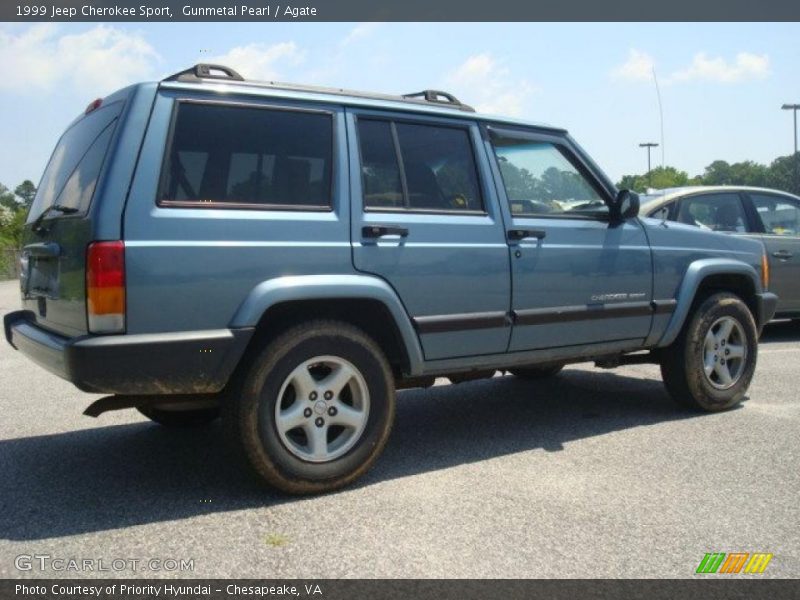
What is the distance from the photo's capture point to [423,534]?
3047mm

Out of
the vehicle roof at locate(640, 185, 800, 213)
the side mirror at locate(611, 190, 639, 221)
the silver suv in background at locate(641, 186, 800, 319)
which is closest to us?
the side mirror at locate(611, 190, 639, 221)

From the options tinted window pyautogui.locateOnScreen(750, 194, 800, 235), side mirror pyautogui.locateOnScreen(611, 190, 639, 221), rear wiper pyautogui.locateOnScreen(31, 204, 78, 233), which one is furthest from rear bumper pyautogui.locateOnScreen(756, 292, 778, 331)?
rear wiper pyautogui.locateOnScreen(31, 204, 78, 233)

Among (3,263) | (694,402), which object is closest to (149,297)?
(694,402)

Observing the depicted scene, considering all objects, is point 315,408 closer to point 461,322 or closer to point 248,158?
point 461,322

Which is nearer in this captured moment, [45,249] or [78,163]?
[45,249]

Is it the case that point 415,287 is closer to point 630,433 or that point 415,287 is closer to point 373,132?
point 373,132

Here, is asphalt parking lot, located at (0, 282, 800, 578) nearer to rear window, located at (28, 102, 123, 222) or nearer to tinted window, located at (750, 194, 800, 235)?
rear window, located at (28, 102, 123, 222)

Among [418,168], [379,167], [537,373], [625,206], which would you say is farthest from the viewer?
[537,373]

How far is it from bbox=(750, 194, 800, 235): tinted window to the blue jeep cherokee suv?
170 inches

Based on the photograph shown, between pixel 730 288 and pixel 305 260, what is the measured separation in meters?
3.51

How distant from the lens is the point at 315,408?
3.56 meters

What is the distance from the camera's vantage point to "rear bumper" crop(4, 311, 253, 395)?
305cm

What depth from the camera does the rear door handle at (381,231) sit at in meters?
3.71

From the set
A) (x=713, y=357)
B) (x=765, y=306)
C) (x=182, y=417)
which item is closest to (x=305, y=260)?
(x=182, y=417)
